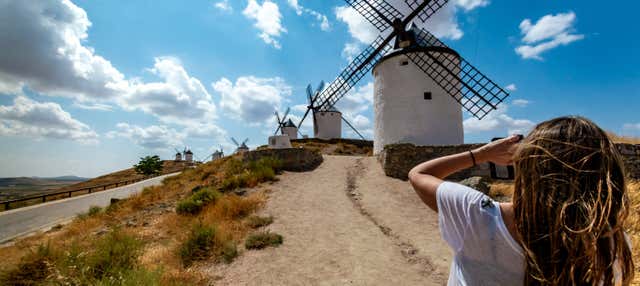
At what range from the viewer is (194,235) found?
5590 mm

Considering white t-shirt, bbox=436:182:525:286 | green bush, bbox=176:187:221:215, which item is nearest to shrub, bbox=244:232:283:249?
green bush, bbox=176:187:221:215

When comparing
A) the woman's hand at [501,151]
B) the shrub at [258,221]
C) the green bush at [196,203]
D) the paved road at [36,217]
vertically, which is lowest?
the paved road at [36,217]

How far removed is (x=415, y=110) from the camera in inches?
565

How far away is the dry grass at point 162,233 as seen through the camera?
4609mm

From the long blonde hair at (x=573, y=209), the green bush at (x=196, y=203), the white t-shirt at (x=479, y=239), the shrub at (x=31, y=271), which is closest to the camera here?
the long blonde hair at (x=573, y=209)

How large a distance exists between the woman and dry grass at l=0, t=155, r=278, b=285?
3.84 m

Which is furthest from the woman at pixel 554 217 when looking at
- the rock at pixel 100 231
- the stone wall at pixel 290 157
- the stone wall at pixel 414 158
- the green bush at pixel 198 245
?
the stone wall at pixel 290 157

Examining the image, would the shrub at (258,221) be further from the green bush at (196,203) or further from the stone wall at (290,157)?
the stone wall at (290,157)

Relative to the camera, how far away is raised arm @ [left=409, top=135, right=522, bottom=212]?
1.34m

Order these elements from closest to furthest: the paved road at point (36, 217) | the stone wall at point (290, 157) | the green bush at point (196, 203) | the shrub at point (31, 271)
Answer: the shrub at point (31, 271), the green bush at point (196, 203), the paved road at point (36, 217), the stone wall at point (290, 157)

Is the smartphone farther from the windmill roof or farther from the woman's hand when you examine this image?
the windmill roof

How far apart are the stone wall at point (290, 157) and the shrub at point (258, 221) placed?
6.97 metres

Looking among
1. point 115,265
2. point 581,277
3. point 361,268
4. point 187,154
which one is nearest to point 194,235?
point 115,265

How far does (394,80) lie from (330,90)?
19.6 ft
